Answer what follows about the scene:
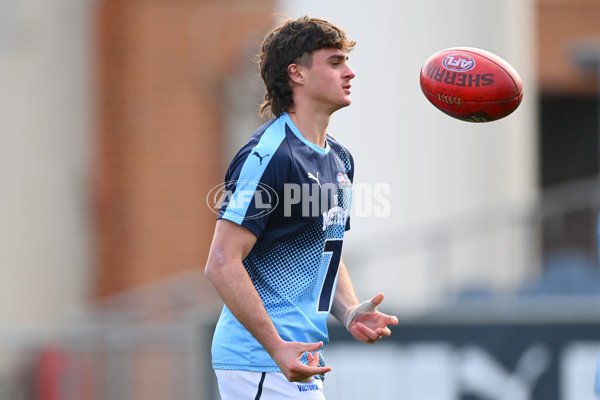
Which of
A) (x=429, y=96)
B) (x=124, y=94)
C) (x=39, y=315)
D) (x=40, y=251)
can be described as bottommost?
(x=39, y=315)

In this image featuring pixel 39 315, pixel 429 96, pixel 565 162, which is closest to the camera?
pixel 429 96

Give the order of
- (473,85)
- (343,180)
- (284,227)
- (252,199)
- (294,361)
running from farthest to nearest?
(473,85), (343,180), (284,227), (252,199), (294,361)

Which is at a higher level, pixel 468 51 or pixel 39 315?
pixel 468 51

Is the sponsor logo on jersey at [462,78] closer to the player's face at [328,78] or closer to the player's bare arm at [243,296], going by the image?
the player's face at [328,78]

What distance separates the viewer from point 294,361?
3502mm

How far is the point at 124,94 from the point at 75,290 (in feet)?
10.3

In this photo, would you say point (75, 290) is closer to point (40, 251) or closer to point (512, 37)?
point (40, 251)

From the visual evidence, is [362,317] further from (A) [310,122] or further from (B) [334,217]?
(A) [310,122]

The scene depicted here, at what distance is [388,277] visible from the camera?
482 inches

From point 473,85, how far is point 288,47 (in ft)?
2.66

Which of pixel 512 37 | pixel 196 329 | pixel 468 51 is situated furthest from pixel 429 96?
pixel 512 37

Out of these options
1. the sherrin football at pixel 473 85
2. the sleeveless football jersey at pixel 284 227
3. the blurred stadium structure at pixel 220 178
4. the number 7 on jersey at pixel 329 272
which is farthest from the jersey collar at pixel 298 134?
the blurred stadium structure at pixel 220 178

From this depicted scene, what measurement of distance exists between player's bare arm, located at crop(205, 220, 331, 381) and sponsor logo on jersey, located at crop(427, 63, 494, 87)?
113 centimetres

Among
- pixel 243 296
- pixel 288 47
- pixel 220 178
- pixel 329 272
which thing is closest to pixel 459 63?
pixel 288 47
